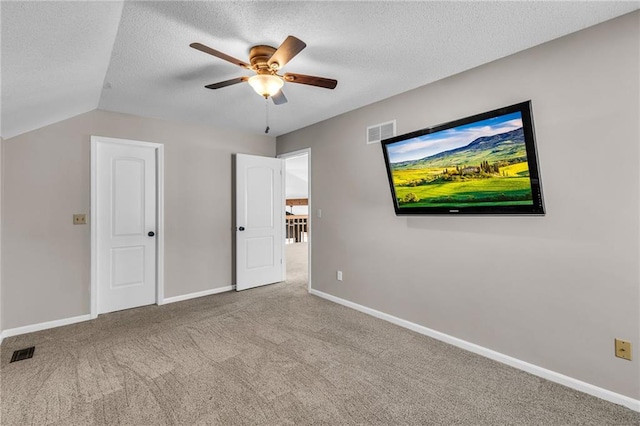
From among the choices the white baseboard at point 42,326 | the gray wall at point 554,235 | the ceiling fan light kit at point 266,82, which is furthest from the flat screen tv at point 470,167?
the white baseboard at point 42,326

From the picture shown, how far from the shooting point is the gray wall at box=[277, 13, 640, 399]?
1.85 m

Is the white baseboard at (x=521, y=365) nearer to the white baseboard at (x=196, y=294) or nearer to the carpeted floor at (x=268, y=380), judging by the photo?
the carpeted floor at (x=268, y=380)

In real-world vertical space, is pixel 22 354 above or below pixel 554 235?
below

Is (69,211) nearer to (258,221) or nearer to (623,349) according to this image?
(258,221)

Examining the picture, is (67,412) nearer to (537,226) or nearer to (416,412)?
(416,412)

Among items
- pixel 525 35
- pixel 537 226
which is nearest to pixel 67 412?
pixel 537 226

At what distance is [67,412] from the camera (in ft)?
5.90

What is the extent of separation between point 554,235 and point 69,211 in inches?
177

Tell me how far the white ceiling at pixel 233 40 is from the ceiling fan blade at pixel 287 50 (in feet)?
0.58

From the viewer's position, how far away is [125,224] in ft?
11.7

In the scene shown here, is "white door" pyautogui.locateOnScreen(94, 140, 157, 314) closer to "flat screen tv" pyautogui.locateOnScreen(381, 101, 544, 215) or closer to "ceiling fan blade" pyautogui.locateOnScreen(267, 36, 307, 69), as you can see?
"ceiling fan blade" pyautogui.locateOnScreen(267, 36, 307, 69)

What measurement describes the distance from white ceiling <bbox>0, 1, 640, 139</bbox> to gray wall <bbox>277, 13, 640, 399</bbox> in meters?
0.20

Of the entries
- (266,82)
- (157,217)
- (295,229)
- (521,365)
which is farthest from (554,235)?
(295,229)

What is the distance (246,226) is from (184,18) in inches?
116
